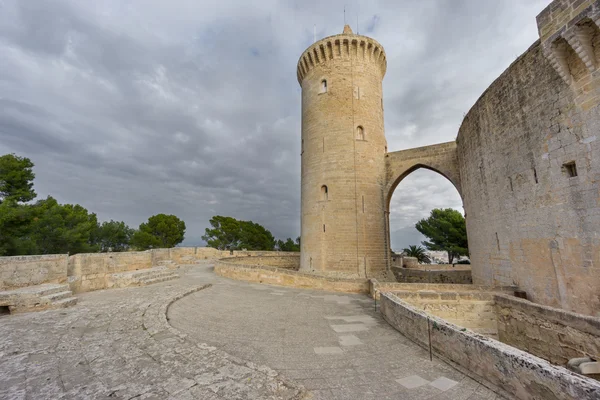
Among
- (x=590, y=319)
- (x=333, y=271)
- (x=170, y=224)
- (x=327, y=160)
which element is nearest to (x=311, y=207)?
(x=327, y=160)

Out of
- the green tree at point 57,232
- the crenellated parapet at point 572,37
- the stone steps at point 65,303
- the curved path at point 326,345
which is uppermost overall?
the crenellated parapet at point 572,37

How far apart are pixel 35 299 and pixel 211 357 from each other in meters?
5.31

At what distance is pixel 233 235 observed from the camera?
38.5 m

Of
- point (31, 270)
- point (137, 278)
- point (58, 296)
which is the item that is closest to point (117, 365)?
point (58, 296)

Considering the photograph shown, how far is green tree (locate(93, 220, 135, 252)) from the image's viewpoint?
3328cm

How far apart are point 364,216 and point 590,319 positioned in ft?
35.4

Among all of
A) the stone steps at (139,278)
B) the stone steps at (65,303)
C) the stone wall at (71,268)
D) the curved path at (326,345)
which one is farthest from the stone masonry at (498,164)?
the stone steps at (65,303)

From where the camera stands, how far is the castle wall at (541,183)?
5.86 metres

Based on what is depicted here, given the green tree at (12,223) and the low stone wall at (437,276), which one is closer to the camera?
the green tree at (12,223)

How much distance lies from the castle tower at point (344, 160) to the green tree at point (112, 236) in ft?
102

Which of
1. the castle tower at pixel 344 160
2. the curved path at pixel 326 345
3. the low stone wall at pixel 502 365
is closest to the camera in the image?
the low stone wall at pixel 502 365

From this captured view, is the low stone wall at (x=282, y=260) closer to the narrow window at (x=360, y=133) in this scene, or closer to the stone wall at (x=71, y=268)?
the stone wall at (x=71, y=268)

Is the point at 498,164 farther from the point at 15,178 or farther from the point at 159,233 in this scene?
the point at 159,233

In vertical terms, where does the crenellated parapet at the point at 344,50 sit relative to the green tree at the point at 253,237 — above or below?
above
